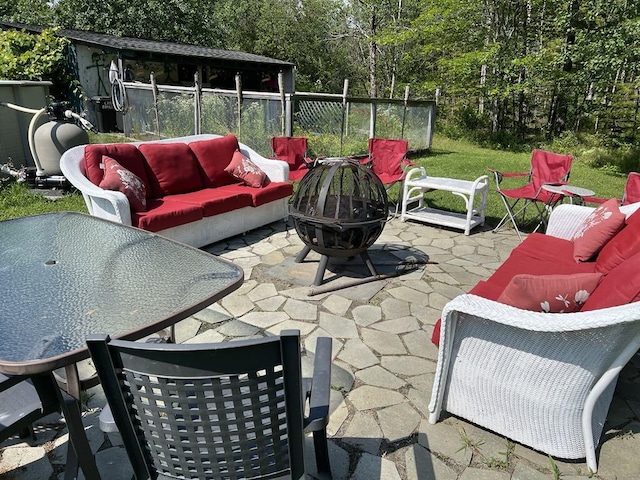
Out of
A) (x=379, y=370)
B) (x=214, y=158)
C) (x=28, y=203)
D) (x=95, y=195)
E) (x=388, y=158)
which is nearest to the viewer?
(x=379, y=370)

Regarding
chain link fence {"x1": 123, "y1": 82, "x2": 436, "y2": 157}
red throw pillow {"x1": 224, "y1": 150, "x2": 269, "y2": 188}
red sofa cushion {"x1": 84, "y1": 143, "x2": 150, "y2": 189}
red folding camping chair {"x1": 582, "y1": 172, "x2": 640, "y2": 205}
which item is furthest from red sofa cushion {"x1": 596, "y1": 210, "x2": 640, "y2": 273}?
chain link fence {"x1": 123, "y1": 82, "x2": 436, "y2": 157}

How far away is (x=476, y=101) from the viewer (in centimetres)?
1422

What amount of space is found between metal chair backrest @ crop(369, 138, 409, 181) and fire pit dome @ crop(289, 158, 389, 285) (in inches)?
83.2

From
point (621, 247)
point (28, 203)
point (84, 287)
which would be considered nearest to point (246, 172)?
point (28, 203)

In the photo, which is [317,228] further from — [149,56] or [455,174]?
[149,56]

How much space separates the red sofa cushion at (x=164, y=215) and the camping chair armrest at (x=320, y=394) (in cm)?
263

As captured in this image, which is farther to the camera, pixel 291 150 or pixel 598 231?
pixel 291 150

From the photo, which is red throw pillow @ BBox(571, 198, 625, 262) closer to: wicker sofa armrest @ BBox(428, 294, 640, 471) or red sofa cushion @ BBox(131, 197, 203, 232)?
wicker sofa armrest @ BBox(428, 294, 640, 471)

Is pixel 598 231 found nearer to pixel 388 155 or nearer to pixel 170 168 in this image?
pixel 388 155

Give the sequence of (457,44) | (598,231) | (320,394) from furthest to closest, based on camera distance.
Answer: (457,44), (598,231), (320,394)

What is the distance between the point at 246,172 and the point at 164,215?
133 cm

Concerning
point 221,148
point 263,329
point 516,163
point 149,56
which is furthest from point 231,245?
point 149,56

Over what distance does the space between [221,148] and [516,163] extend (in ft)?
25.1

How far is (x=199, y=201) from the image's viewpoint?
13.6 feet
